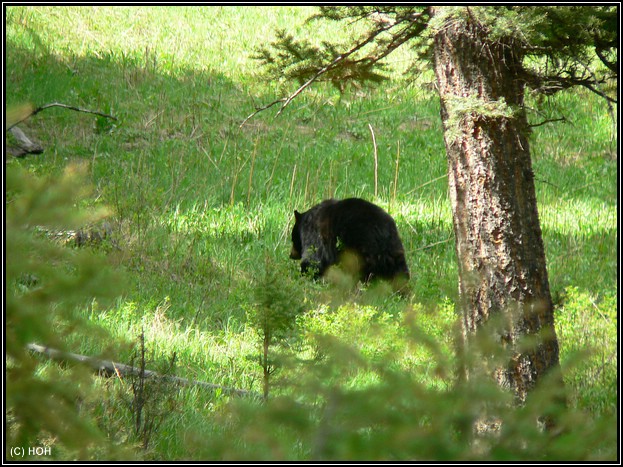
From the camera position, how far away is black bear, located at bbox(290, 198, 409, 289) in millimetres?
7234

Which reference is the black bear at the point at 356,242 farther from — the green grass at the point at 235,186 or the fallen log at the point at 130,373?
the fallen log at the point at 130,373

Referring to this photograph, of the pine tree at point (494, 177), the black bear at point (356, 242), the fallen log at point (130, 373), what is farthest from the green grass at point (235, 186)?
the pine tree at point (494, 177)

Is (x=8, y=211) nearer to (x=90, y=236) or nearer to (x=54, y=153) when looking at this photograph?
(x=90, y=236)

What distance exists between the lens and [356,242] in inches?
290

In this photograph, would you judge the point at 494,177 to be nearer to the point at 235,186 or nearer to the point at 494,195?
the point at 494,195

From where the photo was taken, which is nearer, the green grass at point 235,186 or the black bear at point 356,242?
the green grass at point 235,186

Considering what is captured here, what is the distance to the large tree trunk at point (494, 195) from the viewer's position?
4.34 meters

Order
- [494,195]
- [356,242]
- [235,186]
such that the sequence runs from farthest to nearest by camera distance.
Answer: [235,186]
[356,242]
[494,195]

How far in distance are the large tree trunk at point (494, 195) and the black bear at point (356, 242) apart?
2.73 meters

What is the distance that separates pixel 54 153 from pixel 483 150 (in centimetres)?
981

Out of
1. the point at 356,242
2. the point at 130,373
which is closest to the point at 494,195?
the point at 130,373

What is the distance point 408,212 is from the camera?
9828mm

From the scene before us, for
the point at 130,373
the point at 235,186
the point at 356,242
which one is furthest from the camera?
the point at 235,186

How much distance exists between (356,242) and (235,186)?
12.3 ft
